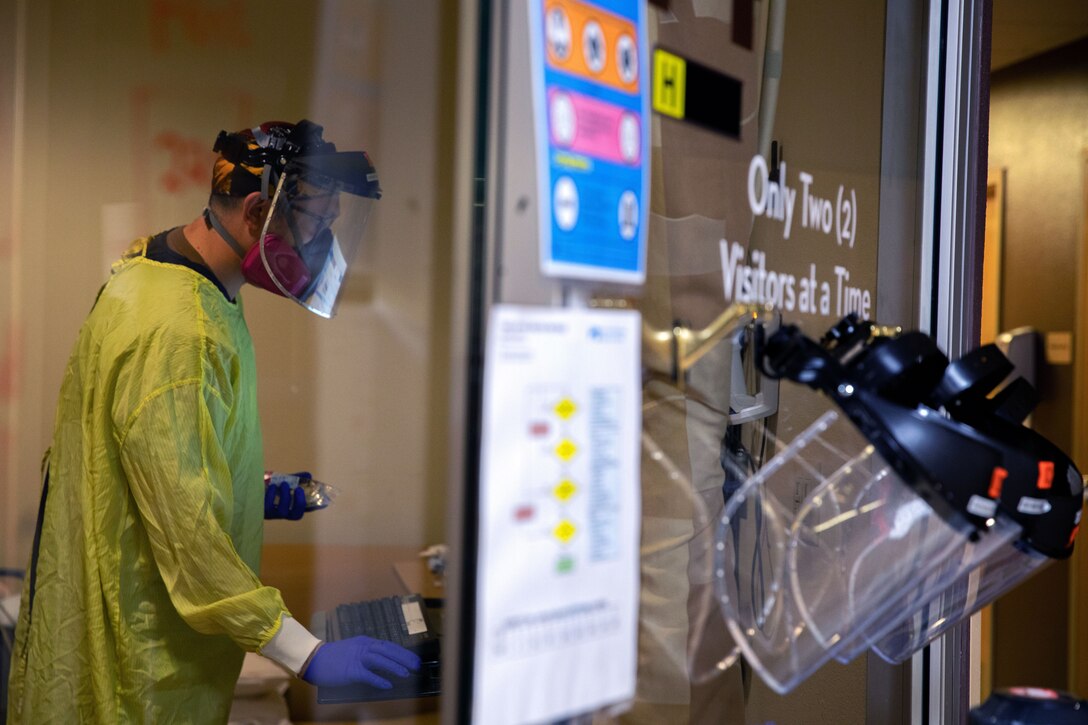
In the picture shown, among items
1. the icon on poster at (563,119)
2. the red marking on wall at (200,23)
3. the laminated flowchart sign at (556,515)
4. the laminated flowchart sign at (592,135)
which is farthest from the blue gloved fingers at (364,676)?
the red marking on wall at (200,23)

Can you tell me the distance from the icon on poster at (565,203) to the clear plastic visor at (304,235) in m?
1.00

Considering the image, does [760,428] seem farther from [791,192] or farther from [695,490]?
[791,192]

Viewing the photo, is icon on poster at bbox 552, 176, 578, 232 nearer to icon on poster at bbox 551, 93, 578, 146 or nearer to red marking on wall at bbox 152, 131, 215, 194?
icon on poster at bbox 551, 93, 578, 146

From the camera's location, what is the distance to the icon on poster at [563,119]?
72cm

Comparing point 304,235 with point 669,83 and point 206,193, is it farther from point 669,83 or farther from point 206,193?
point 206,193

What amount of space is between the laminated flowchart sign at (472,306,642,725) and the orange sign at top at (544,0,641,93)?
0.60ft

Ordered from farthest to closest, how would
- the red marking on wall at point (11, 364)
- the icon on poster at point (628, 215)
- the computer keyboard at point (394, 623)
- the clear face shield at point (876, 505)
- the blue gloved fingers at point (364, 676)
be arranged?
the red marking on wall at point (11, 364)
the computer keyboard at point (394, 623)
the blue gloved fingers at point (364, 676)
the clear face shield at point (876, 505)
the icon on poster at point (628, 215)

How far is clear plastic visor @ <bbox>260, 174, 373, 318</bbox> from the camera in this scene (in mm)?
1642

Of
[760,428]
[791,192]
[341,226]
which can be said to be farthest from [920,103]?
[341,226]

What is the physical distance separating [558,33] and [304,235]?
3.31 ft

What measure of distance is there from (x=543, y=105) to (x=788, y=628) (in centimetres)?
53

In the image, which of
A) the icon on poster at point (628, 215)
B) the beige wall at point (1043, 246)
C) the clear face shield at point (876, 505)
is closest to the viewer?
the icon on poster at point (628, 215)

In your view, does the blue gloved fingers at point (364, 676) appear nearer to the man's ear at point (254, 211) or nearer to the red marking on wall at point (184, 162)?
the man's ear at point (254, 211)

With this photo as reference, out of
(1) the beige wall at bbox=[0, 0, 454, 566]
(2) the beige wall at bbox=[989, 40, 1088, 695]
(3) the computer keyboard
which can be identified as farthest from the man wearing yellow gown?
(2) the beige wall at bbox=[989, 40, 1088, 695]
